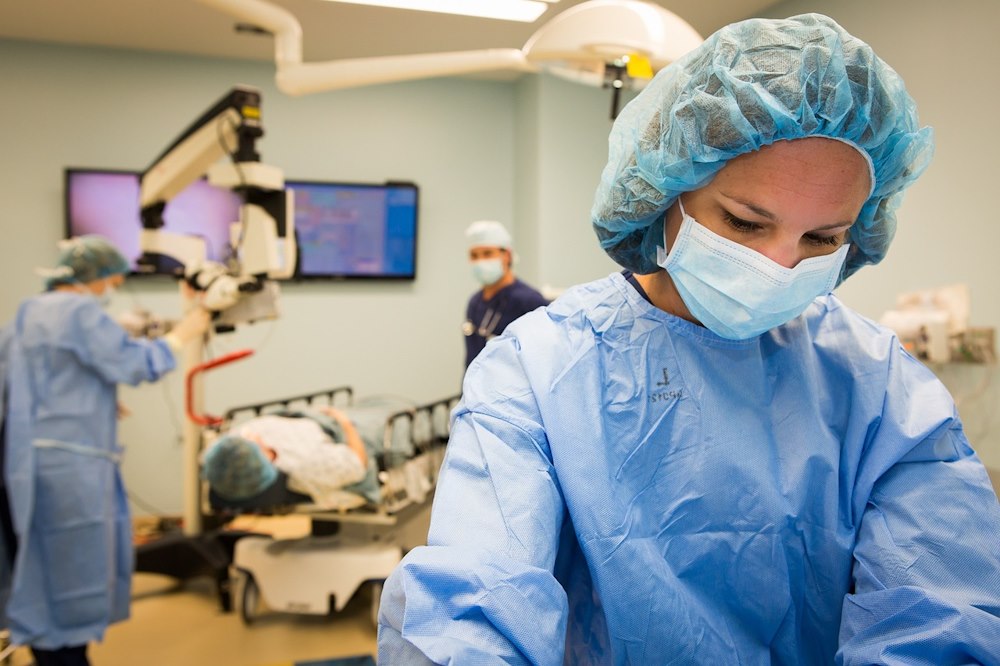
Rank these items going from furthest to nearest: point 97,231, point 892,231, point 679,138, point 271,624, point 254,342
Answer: point 254,342
point 97,231
point 271,624
point 892,231
point 679,138

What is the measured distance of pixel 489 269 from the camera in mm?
3568

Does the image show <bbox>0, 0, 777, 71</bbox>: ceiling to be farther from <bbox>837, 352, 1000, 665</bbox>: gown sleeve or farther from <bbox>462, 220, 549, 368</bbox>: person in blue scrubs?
<bbox>837, 352, 1000, 665</bbox>: gown sleeve

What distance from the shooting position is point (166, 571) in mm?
3289

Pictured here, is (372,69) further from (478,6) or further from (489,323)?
(489,323)

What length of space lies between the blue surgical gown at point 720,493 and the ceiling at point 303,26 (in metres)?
2.66

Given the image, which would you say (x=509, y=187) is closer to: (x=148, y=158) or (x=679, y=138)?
(x=148, y=158)

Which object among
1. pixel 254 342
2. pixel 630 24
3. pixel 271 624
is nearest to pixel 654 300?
pixel 630 24

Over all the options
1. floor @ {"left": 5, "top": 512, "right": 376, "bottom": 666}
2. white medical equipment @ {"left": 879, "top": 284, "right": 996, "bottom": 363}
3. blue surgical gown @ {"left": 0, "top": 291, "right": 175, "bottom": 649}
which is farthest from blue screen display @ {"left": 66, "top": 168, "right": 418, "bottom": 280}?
white medical equipment @ {"left": 879, "top": 284, "right": 996, "bottom": 363}

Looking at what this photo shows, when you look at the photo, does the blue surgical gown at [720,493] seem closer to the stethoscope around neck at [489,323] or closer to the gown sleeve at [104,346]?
the gown sleeve at [104,346]

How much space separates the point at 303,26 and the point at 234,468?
8.00 ft

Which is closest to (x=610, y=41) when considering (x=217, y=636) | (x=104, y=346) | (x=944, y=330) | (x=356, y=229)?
(x=944, y=330)

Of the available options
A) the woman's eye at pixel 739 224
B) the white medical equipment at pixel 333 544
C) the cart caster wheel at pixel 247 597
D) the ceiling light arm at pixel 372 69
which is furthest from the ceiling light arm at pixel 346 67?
the cart caster wheel at pixel 247 597

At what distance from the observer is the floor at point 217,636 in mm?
2709

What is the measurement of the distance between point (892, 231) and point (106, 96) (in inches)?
176
